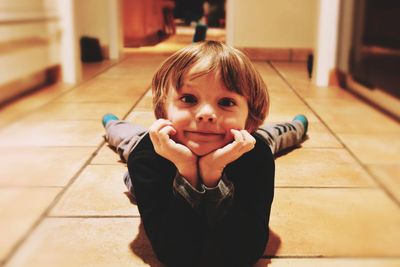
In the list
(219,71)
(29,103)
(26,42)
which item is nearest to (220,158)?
(219,71)

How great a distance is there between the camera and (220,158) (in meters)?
0.68

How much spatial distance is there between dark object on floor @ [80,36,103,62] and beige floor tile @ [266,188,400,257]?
2.56 m

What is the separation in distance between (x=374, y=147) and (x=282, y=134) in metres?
0.29

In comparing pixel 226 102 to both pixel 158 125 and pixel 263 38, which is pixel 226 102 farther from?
pixel 263 38

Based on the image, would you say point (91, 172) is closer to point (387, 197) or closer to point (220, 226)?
point (220, 226)

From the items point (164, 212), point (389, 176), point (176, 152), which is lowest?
point (389, 176)

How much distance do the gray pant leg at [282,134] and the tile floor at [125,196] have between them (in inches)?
1.3

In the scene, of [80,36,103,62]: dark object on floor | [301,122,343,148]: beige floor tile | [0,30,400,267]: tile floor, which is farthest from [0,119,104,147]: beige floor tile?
[80,36,103,62]: dark object on floor

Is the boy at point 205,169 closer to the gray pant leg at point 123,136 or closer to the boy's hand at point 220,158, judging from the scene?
the boy's hand at point 220,158

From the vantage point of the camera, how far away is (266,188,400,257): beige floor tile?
81cm

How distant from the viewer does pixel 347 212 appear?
3.13 ft

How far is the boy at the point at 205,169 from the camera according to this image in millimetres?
686

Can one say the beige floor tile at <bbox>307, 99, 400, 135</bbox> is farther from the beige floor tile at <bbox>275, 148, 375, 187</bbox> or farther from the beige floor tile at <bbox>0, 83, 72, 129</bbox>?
the beige floor tile at <bbox>0, 83, 72, 129</bbox>

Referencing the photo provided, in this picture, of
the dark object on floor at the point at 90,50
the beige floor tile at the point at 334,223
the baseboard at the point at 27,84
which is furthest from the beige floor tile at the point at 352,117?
the dark object on floor at the point at 90,50
